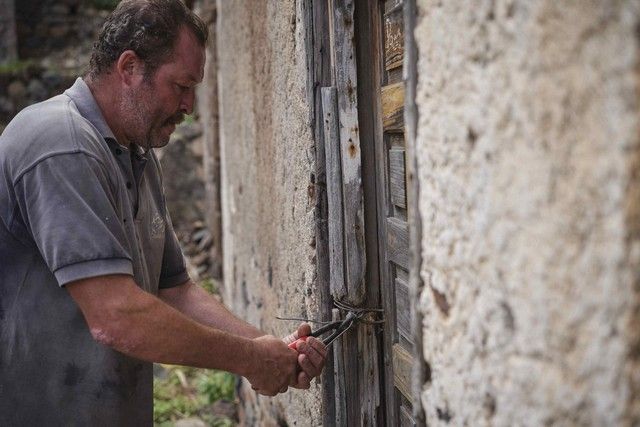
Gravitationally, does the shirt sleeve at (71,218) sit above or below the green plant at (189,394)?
above

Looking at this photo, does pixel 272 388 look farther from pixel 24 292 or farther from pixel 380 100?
pixel 380 100

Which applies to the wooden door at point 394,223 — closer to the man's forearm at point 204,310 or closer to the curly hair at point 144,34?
the man's forearm at point 204,310

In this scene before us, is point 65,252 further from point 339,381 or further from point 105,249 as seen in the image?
point 339,381

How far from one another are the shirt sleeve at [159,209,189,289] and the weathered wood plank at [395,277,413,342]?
2.65ft

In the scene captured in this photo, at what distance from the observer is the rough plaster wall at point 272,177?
2.45 meters

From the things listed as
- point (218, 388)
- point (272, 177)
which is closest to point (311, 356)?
point (272, 177)

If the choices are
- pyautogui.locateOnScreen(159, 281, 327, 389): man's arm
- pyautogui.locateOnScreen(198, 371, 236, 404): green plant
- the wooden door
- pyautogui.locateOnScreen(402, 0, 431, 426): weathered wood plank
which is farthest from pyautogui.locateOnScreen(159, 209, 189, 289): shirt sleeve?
pyautogui.locateOnScreen(198, 371, 236, 404): green plant

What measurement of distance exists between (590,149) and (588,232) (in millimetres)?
98

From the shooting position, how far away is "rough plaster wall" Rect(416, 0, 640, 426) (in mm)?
787

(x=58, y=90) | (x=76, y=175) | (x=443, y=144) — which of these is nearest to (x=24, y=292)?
(x=76, y=175)

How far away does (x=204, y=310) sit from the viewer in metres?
2.39

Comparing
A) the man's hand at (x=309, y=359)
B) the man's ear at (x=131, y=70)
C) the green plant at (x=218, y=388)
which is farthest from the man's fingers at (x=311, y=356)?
the green plant at (x=218, y=388)

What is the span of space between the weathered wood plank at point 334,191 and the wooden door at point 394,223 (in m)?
0.13

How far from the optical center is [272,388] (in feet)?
6.52
